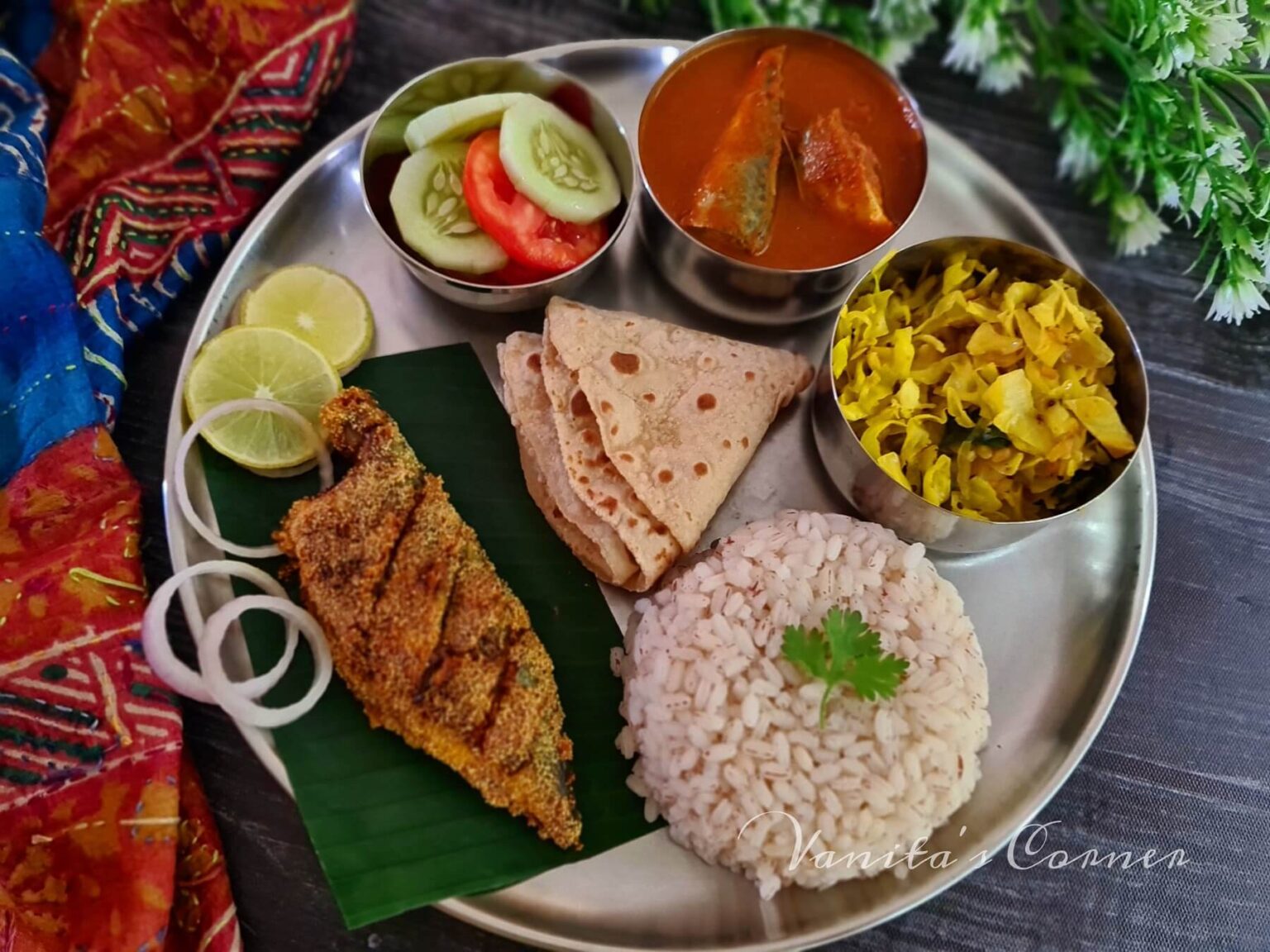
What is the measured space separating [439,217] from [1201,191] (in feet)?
7.56

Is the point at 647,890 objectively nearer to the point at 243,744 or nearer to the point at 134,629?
the point at 243,744

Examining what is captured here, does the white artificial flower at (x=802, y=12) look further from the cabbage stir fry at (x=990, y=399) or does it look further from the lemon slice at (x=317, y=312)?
the lemon slice at (x=317, y=312)

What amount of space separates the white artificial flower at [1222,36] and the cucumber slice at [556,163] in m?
1.68

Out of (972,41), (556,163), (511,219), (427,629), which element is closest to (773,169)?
(556,163)

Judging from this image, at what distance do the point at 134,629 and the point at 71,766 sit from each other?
0.36m

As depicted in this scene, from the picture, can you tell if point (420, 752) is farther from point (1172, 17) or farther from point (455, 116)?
point (1172, 17)

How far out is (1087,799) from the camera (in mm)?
2791

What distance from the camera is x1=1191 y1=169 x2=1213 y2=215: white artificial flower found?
9.56 ft

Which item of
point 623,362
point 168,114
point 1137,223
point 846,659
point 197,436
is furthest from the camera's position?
point 1137,223

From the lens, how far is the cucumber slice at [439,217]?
2.67 metres

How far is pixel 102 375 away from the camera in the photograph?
2.79m

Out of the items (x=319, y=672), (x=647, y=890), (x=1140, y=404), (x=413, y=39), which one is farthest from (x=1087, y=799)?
(x=413, y=39)

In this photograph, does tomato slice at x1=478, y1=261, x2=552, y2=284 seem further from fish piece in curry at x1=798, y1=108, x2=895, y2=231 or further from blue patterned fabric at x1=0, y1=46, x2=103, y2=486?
blue patterned fabric at x1=0, y1=46, x2=103, y2=486

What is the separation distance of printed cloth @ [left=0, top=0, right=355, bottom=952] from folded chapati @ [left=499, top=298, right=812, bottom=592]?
1.13m
